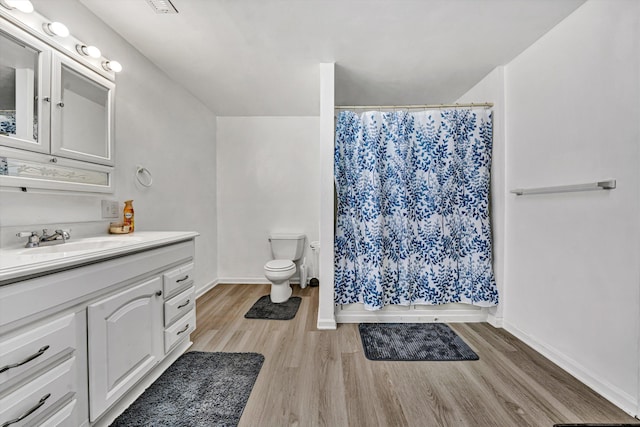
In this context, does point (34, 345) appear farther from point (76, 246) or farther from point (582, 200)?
point (582, 200)

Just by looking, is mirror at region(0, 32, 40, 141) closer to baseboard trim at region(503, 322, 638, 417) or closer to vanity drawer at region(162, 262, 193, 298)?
vanity drawer at region(162, 262, 193, 298)

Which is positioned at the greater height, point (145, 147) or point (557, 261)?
point (145, 147)

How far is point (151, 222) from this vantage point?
2.25 m

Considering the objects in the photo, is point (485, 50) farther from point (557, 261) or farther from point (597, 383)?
point (597, 383)

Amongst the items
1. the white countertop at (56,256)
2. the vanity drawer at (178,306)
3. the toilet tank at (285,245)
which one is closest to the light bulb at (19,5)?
the white countertop at (56,256)

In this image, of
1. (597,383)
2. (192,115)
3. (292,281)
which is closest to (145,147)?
(192,115)

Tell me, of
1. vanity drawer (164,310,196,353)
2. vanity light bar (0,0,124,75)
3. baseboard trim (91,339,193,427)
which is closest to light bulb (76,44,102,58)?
vanity light bar (0,0,124,75)

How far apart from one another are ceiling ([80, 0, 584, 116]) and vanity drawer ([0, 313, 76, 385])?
179 cm

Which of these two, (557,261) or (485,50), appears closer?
(557,261)

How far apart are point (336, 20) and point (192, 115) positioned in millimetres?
1924

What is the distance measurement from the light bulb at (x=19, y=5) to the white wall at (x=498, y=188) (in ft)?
10.2

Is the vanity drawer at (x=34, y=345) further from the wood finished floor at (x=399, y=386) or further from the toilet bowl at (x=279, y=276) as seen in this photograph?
the toilet bowl at (x=279, y=276)

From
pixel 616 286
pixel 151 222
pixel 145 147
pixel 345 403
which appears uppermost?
pixel 145 147

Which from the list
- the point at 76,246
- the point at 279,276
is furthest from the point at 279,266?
the point at 76,246
